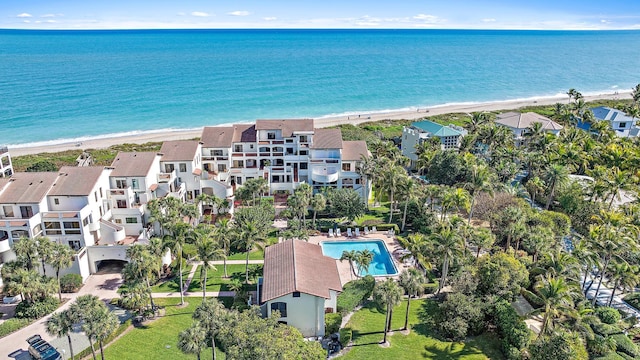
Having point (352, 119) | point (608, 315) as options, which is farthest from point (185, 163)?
point (352, 119)

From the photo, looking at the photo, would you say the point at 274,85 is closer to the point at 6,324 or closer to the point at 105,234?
the point at 105,234

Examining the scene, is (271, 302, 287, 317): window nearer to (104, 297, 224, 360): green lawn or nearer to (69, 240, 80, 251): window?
(104, 297, 224, 360): green lawn

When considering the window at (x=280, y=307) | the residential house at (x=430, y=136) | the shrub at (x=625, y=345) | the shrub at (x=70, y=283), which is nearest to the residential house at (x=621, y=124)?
the residential house at (x=430, y=136)

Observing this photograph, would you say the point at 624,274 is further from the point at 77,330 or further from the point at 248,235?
the point at 77,330

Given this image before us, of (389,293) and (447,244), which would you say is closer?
(389,293)

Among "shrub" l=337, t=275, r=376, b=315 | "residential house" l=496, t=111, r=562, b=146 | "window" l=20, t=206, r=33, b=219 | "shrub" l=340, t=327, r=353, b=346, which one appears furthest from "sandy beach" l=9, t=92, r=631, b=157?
"shrub" l=340, t=327, r=353, b=346

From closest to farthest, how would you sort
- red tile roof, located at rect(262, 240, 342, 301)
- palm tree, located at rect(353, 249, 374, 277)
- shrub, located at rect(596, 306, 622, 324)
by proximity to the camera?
red tile roof, located at rect(262, 240, 342, 301)
shrub, located at rect(596, 306, 622, 324)
palm tree, located at rect(353, 249, 374, 277)
